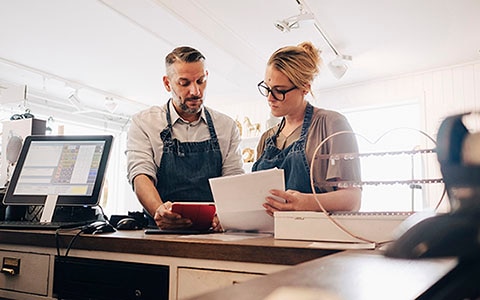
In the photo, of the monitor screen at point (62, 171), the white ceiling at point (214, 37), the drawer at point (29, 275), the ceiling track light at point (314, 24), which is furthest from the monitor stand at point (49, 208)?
the ceiling track light at point (314, 24)

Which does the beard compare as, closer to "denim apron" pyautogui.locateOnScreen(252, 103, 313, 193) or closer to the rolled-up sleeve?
the rolled-up sleeve

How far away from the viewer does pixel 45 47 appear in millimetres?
4188

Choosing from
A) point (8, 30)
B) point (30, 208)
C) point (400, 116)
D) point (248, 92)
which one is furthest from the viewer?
point (248, 92)

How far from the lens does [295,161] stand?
1.39 metres

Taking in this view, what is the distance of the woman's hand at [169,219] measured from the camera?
1243 millimetres

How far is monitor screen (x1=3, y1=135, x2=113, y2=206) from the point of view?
5.07ft

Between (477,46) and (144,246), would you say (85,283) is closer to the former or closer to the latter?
(144,246)

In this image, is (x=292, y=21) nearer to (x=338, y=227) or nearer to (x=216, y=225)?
(x=216, y=225)

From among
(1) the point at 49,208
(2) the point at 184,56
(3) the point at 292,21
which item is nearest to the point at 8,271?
(1) the point at 49,208

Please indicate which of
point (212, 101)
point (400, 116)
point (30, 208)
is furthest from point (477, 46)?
point (30, 208)

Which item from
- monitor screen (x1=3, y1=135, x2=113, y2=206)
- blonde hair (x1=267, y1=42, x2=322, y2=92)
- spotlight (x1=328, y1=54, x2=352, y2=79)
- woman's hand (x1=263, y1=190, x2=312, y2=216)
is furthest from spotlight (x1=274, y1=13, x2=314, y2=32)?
woman's hand (x1=263, y1=190, x2=312, y2=216)

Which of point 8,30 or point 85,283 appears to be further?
point 8,30

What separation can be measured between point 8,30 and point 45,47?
1.31 feet

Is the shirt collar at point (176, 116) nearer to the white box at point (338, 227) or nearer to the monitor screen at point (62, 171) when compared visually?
the monitor screen at point (62, 171)
